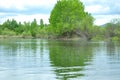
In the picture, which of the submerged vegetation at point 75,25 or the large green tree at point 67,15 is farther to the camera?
the large green tree at point 67,15

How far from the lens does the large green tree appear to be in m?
129

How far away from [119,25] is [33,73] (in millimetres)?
95259

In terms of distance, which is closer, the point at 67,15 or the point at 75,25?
the point at 75,25

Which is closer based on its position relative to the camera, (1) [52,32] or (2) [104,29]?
(2) [104,29]

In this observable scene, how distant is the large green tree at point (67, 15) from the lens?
424 feet

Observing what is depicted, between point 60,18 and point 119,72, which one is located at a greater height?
point 60,18

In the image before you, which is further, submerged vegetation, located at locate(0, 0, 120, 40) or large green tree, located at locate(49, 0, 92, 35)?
large green tree, located at locate(49, 0, 92, 35)

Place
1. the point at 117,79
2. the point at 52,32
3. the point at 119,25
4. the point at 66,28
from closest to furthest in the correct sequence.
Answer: the point at 117,79, the point at 119,25, the point at 66,28, the point at 52,32

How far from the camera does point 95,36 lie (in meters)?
123

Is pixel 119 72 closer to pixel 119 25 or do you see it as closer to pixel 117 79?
pixel 117 79

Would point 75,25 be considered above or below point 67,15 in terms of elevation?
below

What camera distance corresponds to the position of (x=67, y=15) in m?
132

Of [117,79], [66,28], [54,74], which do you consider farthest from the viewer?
[66,28]

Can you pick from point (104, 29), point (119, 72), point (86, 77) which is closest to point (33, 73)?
point (86, 77)
